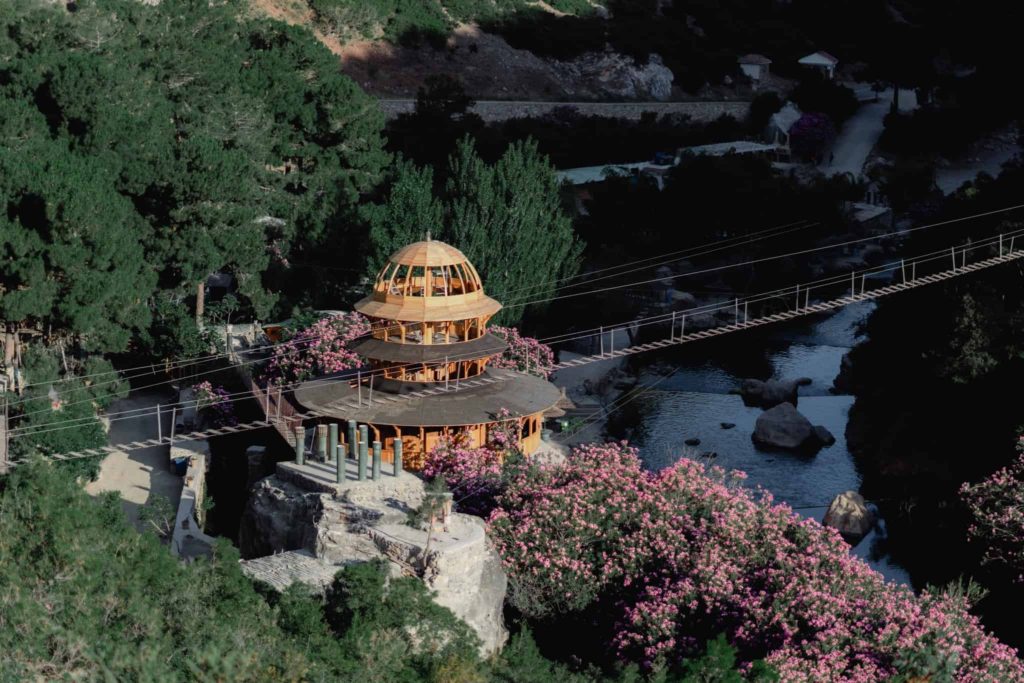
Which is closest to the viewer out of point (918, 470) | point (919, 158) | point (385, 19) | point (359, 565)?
point (359, 565)

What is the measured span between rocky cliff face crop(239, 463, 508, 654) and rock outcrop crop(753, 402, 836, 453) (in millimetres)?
15792

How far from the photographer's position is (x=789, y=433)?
→ 3778 centimetres

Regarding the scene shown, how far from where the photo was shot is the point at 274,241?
43.2 metres

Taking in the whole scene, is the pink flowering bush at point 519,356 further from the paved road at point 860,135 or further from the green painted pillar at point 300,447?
the paved road at point 860,135

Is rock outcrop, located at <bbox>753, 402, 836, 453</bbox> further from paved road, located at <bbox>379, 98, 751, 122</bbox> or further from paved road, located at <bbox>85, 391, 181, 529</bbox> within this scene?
paved road, located at <bbox>379, 98, 751, 122</bbox>

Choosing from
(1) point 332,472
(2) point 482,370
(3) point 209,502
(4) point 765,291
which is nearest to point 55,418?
(3) point 209,502

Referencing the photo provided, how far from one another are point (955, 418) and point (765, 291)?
639 inches

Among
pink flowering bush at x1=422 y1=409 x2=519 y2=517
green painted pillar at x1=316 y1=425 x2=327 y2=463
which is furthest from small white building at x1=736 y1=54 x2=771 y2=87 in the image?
green painted pillar at x1=316 y1=425 x2=327 y2=463

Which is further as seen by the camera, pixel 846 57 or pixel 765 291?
pixel 846 57

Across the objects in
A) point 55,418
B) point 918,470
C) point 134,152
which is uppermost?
point 134,152

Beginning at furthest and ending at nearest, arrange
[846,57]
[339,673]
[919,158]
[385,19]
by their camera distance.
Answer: [846,57] < [385,19] < [919,158] < [339,673]

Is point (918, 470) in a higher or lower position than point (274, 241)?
lower

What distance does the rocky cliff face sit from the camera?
21.7 meters

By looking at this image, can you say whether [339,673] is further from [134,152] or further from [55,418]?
[134,152]
